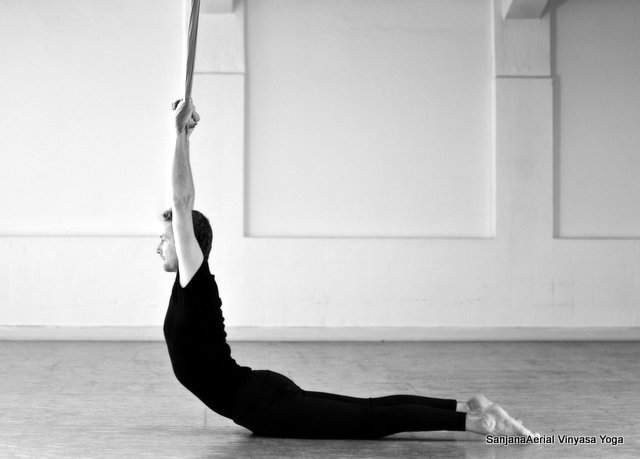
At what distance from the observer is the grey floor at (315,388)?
13.9ft

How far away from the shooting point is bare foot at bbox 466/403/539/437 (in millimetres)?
4121

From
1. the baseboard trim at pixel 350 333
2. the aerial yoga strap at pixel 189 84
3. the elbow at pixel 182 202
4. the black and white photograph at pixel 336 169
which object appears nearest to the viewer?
the elbow at pixel 182 202

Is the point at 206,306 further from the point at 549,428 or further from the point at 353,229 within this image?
the point at 353,229

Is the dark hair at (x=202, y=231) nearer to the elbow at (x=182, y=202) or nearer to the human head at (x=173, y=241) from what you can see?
the human head at (x=173, y=241)

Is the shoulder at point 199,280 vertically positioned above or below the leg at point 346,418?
above

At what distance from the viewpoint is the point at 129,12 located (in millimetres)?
10562

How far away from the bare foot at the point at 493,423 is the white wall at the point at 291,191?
20.6 ft

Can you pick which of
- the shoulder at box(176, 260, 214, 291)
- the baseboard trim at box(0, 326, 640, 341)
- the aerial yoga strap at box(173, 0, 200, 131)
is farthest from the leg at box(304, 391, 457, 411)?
the baseboard trim at box(0, 326, 640, 341)

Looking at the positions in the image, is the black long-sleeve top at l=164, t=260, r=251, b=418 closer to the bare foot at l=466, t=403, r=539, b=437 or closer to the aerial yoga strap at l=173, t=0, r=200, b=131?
the aerial yoga strap at l=173, t=0, r=200, b=131

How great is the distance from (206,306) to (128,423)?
54.1 inches

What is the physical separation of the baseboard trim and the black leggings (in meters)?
6.11

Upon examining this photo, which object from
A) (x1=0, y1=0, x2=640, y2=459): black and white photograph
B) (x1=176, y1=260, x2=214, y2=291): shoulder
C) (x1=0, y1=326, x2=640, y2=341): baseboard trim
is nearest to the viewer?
(x1=176, y1=260, x2=214, y2=291): shoulder

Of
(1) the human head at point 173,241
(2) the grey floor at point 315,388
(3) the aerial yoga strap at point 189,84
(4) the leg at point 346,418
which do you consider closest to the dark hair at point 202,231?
(1) the human head at point 173,241

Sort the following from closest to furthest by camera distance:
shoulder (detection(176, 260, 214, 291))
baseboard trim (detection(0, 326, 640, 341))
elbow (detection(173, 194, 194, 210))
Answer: elbow (detection(173, 194, 194, 210)), shoulder (detection(176, 260, 214, 291)), baseboard trim (detection(0, 326, 640, 341))
